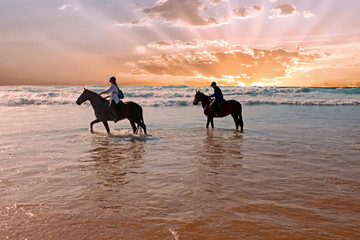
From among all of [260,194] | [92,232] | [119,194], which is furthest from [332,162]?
[92,232]

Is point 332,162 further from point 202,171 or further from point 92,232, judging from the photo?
point 92,232

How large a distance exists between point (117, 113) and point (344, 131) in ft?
32.3

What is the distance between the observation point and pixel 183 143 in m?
9.88

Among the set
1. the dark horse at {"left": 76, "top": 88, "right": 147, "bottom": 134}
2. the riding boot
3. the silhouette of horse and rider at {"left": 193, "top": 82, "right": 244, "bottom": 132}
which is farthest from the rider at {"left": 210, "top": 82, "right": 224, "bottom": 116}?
the riding boot

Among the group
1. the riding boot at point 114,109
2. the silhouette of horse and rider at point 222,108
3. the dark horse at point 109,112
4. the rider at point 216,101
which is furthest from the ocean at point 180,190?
the rider at point 216,101

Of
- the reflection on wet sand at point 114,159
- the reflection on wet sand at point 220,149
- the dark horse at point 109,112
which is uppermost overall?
A: the dark horse at point 109,112

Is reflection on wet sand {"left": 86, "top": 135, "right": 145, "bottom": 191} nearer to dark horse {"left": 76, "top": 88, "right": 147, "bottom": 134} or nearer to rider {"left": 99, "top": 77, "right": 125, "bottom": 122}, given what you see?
dark horse {"left": 76, "top": 88, "right": 147, "bottom": 134}

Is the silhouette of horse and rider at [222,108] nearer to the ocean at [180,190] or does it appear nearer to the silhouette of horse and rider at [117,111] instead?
the silhouette of horse and rider at [117,111]

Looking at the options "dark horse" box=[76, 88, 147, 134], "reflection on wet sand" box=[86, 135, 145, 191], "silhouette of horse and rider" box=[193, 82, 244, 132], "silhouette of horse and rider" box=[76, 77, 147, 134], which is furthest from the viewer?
"silhouette of horse and rider" box=[193, 82, 244, 132]

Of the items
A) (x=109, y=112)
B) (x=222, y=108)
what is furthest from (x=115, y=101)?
(x=222, y=108)

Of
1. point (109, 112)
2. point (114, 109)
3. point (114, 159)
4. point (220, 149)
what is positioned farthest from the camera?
point (109, 112)

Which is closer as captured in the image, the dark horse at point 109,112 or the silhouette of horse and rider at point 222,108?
the dark horse at point 109,112

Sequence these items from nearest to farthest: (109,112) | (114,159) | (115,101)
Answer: (114,159)
(115,101)
(109,112)

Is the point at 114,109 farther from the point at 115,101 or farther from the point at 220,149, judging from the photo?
the point at 220,149
